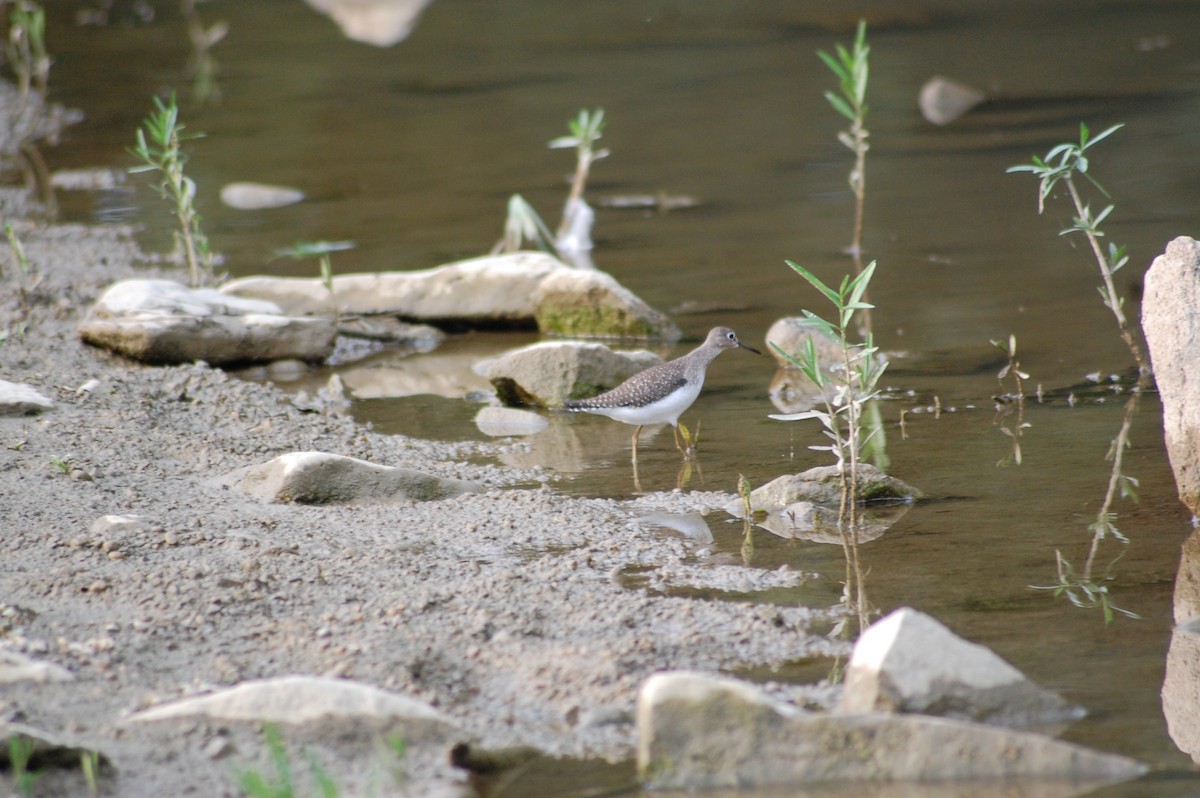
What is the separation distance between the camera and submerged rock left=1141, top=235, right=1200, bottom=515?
5.54 meters

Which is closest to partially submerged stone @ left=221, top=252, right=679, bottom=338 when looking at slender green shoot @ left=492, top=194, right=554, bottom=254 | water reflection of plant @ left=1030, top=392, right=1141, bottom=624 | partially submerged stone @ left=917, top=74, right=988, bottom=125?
slender green shoot @ left=492, top=194, right=554, bottom=254

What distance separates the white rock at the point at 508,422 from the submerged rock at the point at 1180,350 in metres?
3.30

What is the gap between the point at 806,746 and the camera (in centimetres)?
372

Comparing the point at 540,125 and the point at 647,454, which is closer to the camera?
the point at 647,454

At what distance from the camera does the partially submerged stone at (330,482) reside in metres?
5.77

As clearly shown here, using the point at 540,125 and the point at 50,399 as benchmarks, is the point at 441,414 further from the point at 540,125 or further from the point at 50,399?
the point at 540,125

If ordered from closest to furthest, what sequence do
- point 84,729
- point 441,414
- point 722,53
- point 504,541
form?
point 84,729
point 504,541
point 441,414
point 722,53

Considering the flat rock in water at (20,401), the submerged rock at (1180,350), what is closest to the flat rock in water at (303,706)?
the flat rock in water at (20,401)

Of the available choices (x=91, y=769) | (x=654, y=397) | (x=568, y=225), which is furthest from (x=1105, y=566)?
(x=568, y=225)

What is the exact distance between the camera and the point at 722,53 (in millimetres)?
18797

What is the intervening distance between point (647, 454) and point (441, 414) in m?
1.36

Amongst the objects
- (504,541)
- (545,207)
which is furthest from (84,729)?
(545,207)

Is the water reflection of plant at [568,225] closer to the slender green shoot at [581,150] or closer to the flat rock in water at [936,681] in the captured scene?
the slender green shoot at [581,150]

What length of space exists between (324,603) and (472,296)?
483 cm
